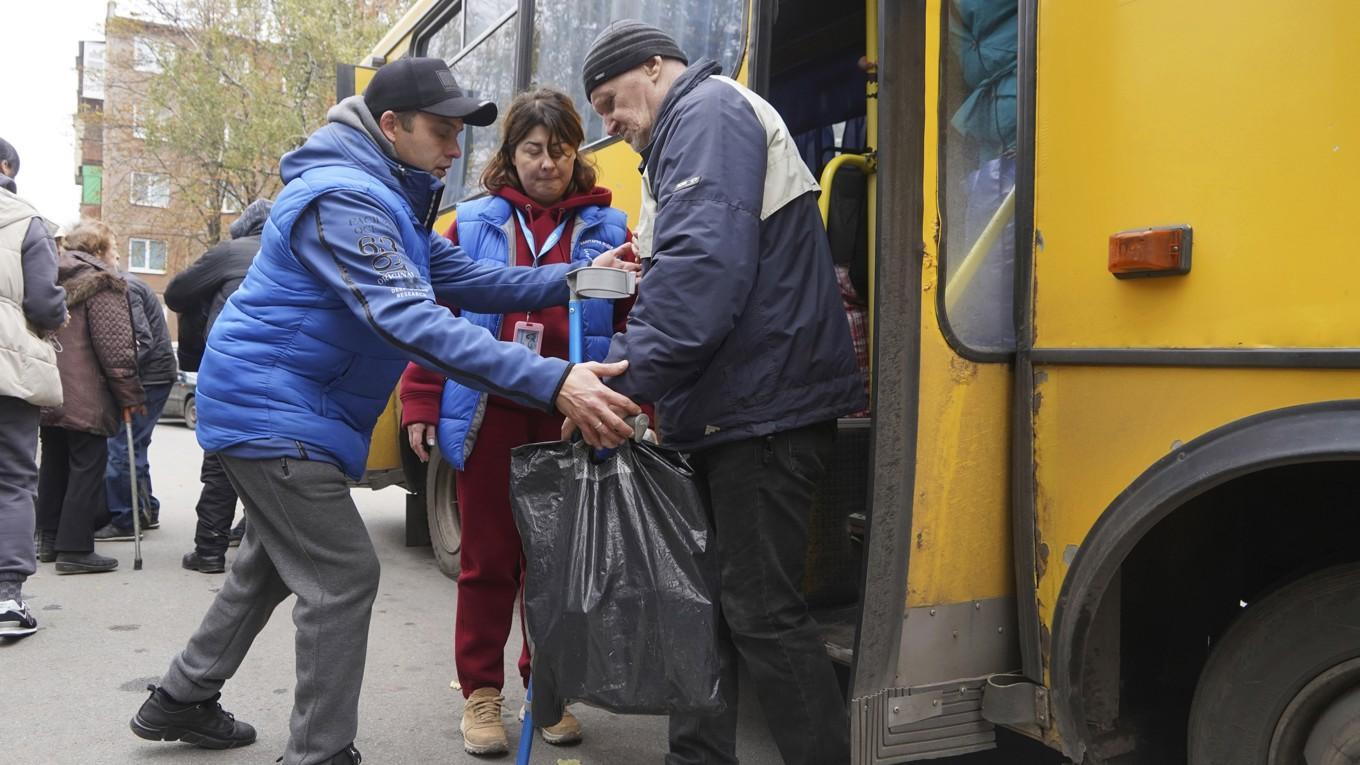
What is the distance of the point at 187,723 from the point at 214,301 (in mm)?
3258

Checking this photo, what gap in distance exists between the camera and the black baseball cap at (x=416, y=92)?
2799mm

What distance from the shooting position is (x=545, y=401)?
2578 millimetres

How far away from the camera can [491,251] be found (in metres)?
3.52

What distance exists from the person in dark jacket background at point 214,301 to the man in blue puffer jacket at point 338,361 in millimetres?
3272

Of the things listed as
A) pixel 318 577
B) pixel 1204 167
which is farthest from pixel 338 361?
pixel 1204 167

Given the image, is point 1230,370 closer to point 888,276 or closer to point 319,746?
point 888,276

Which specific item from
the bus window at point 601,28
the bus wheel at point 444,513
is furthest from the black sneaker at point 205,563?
the bus window at point 601,28

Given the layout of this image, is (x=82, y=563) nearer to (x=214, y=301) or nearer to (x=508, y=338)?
(x=214, y=301)

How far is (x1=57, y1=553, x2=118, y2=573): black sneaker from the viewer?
5.78m

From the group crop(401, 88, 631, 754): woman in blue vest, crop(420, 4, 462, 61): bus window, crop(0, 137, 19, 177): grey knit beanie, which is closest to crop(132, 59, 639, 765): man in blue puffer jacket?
crop(401, 88, 631, 754): woman in blue vest

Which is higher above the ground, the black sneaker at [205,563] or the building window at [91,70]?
the building window at [91,70]

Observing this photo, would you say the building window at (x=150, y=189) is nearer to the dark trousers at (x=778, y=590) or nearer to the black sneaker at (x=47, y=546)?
the black sneaker at (x=47, y=546)

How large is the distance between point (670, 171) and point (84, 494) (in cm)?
455

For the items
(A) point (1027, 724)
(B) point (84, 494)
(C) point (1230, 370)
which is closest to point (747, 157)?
(C) point (1230, 370)
